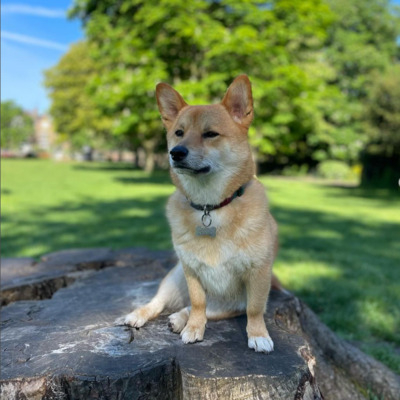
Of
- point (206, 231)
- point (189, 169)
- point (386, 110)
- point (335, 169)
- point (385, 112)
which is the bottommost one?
point (335, 169)

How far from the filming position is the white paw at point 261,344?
2.30m

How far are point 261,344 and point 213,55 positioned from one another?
52.4 feet

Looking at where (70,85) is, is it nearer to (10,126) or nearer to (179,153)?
(10,126)

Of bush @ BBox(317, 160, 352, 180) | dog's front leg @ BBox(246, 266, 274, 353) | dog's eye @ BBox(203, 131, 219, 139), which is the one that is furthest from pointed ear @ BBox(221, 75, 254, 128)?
bush @ BBox(317, 160, 352, 180)

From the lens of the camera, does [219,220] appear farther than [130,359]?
Yes

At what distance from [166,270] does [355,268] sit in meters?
3.94

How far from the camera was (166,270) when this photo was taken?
4188 mm

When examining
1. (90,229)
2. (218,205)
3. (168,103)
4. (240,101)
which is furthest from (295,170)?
(218,205)

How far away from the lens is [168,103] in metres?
2.97

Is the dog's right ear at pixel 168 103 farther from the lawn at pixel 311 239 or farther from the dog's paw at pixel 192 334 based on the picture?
the lawn at pixel 311 239

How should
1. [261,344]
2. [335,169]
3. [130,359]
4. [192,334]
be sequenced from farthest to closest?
[335,169], [192,334], [261,344], [130,359]

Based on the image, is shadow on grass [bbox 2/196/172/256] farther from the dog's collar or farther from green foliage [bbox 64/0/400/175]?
green foliage [bbox 64/0/400/175]

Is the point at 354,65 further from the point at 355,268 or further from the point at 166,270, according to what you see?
the point at 166,270

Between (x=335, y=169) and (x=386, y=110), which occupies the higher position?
(x=386, y=110)
